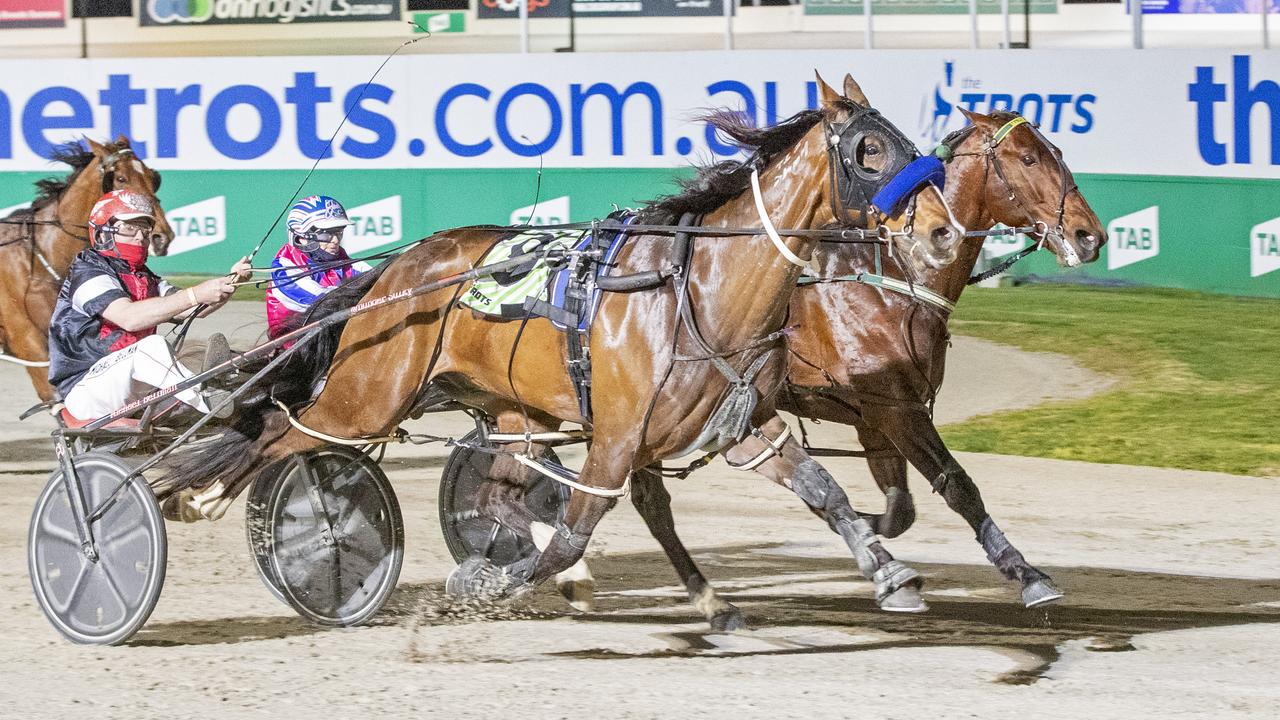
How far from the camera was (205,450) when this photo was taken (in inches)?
211

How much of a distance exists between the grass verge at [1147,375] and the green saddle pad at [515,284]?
434 cm

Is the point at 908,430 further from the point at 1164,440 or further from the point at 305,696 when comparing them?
the point at 1164,440

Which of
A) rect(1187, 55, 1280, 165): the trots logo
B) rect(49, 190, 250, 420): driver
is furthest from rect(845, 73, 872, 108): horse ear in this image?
rect(1187, 55, 1280, 165): the trots logo

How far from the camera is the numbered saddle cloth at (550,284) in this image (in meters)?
4.89

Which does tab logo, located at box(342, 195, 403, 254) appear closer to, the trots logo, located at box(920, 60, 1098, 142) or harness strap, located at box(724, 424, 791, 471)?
the trots logo, located at box(920, 60, 1098, 142)

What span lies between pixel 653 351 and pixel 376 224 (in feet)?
32.0

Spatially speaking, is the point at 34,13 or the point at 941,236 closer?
the point at 941,236

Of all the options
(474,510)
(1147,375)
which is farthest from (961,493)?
(1147,375)

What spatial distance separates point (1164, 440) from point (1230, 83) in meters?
4.98

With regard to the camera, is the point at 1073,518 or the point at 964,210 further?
the point at 1073,518

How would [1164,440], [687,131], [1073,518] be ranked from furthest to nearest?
[687,131]
[1164,440]
[1073,518]

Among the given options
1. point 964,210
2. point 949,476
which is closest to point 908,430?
point 949,476

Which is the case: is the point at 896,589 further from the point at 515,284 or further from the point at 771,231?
the point at 515,284

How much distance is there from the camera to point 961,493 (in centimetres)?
539
